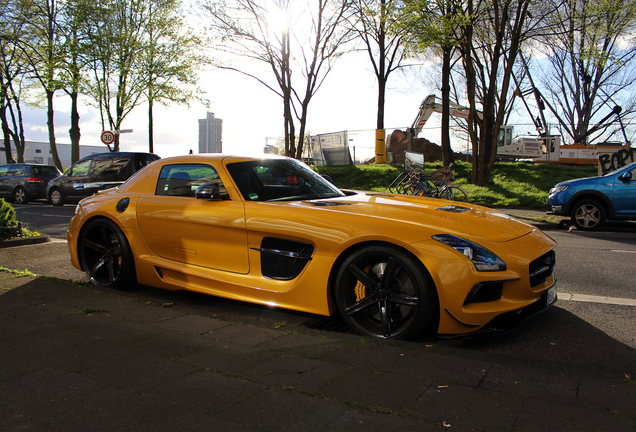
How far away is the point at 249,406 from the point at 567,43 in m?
22.9

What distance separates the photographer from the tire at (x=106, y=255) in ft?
15.7

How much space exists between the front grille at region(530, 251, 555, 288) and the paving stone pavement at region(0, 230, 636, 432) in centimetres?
43

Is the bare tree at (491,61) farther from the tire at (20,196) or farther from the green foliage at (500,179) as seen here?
the tire at (20,196)

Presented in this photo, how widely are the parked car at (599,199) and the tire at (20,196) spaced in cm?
1926

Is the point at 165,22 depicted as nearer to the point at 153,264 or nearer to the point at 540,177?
the point at 540,177

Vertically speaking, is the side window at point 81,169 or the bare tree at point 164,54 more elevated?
the bare tree at point 164,54

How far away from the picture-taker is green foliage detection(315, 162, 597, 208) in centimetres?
1566

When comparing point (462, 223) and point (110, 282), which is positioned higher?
point (462, 223)

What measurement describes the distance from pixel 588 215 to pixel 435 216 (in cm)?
843

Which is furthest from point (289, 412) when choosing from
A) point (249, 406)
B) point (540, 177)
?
point (540, 177)

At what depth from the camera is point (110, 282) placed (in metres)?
4.97

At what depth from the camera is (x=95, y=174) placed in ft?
53.3

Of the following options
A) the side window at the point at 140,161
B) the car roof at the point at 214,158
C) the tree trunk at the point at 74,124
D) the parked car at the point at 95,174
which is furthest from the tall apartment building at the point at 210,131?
the car roof at the point at 214,158

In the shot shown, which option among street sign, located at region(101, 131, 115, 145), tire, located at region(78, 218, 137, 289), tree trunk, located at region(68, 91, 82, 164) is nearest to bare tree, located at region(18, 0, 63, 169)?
tree trunk, located at region(68, 91, 82, 164)
